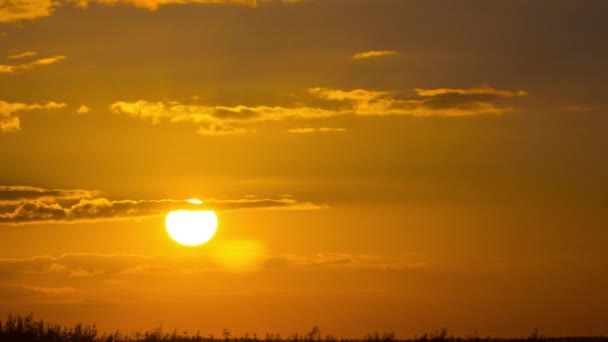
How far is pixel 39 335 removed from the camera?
81.4 feet

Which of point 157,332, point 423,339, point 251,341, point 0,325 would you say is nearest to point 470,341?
point 423,339

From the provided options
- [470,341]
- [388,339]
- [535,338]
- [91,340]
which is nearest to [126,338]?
[91,340]

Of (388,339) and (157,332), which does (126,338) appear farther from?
(388,339)

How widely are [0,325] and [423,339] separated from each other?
10.9 meters

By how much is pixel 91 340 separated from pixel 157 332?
5.52ft

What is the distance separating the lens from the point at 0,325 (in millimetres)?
25203

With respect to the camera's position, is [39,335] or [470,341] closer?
[470,341]

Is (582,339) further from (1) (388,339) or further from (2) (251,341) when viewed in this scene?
(2) (251,341)

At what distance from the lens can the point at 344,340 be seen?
79.5 feet

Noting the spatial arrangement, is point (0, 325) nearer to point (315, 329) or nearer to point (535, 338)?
point (315, 329)

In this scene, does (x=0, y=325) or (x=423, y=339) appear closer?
(x=423, y=339)

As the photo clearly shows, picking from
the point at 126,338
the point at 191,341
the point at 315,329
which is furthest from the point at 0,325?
the point at 315,329

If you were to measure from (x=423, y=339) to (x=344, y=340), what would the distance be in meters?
2.06

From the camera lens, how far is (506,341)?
24.1 metres
